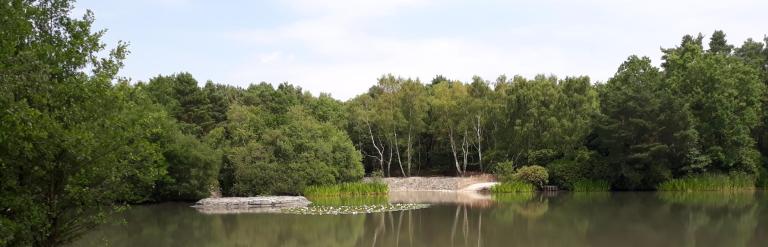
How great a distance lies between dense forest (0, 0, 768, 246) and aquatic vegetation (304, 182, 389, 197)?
728 millimetres

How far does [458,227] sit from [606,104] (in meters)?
24.8

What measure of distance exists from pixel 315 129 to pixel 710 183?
25431mm

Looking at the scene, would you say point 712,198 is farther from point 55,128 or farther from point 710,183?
point 55,128

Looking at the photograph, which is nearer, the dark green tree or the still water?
the dark green tree

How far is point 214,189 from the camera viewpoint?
3850 cm

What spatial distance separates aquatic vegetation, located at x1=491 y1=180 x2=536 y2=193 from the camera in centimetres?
4056

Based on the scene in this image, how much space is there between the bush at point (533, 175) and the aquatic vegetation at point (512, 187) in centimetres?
40

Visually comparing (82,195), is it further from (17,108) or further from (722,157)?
(722,157)

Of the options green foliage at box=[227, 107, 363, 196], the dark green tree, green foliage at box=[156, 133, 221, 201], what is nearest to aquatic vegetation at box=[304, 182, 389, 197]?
green foliage at box=[227, 107, 363, 196]

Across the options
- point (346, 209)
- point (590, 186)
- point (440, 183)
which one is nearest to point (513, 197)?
point (590, 186)

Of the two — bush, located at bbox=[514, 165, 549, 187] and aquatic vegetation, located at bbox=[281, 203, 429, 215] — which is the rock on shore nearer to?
aquatic vegetation, located at bbox=[281, 203, 429, 215]

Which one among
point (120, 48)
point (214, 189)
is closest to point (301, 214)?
point (214, 189)

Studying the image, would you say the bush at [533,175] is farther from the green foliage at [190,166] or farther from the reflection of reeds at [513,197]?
the green foliage at [190,166]

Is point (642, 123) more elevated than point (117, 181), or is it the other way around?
point (642, 123)
